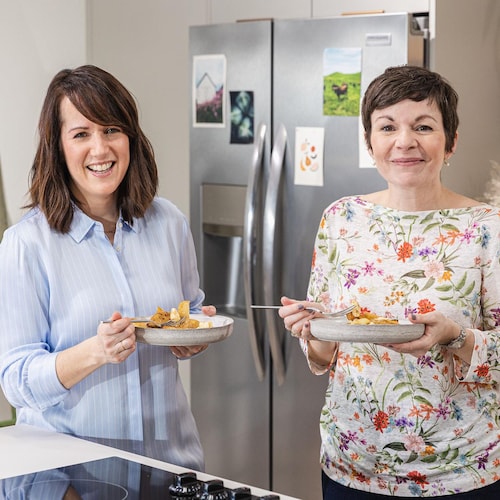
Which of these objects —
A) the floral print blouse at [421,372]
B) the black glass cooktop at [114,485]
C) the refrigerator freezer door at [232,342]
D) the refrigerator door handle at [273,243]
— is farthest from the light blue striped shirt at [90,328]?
the refrigerator freezer door at [232,342]

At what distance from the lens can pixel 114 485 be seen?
5.32ft

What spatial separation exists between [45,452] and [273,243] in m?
1.43

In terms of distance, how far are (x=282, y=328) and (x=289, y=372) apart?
0.15m

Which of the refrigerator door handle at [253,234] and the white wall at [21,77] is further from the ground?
the white wall at [21,77]

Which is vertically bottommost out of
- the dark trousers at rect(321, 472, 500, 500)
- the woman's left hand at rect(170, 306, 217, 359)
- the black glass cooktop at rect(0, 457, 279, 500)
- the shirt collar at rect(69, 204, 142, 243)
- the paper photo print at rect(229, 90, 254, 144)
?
the dark trousers at rect(321, 472, 500, 500)

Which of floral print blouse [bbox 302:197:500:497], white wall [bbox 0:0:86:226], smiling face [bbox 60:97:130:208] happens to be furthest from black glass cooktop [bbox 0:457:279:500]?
white wall [bbox 0:0:86:226]

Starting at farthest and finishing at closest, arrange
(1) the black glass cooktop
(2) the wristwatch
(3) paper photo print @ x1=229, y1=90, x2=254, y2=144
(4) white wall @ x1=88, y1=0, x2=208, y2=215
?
1. (4) white wall @ x1=88, y1=0, x2=208, y2=215
2. (3) paper photo print @ x1=229, y1=90, x2=254, y2=144
3. (2) the wristwatch
4. (1) the black glass cooktop

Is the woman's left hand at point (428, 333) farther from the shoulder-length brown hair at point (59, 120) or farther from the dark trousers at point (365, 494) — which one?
the shoulder-length brown hair at point (59, 120)

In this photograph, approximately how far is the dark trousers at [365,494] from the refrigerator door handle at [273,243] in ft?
3.56

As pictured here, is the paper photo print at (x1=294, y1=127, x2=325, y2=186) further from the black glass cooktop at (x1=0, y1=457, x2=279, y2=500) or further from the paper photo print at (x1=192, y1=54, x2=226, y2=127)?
the black glass cooktop at (x1=0, y1=457, x2=279, y2=500)

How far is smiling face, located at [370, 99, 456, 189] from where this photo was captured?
1966mm

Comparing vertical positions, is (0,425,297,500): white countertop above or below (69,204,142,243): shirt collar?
below

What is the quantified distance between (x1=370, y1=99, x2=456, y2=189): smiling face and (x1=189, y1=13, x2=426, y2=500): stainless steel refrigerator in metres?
0.93

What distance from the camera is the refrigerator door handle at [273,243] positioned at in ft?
10.2
